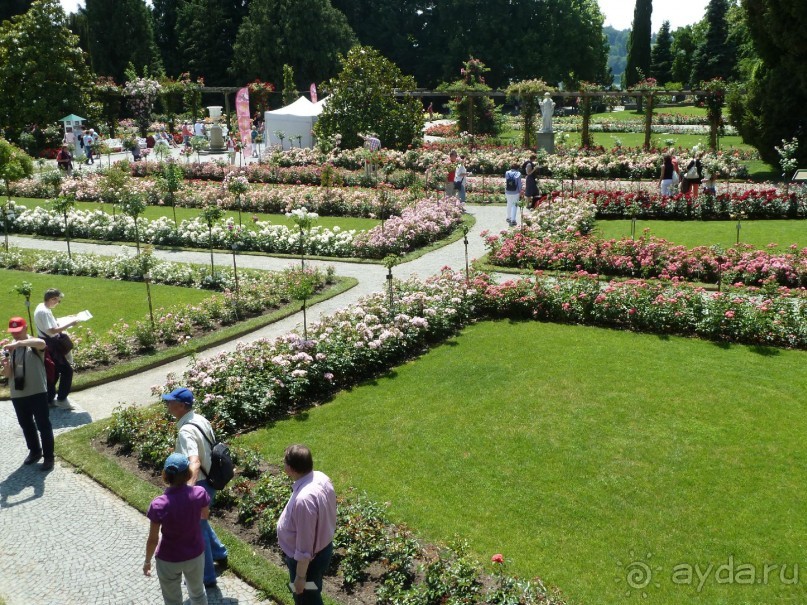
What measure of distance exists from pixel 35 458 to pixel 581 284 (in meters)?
8.10

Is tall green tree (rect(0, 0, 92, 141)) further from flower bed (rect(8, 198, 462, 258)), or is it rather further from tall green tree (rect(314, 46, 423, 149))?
flower bed (rect(8, 198, 462, 258))

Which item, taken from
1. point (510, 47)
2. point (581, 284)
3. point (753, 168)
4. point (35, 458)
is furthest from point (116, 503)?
point (510, 47)

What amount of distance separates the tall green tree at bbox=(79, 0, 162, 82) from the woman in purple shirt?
52.3 meters

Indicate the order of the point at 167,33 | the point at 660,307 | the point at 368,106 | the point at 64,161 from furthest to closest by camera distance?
the point at 167,33
the point at 368,106
the point at 64,161
the point at 660,307

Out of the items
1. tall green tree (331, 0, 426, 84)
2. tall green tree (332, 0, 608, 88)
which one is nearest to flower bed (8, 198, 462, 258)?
tall green tree (332, 0, 608, 88)

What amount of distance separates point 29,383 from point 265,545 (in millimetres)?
3110

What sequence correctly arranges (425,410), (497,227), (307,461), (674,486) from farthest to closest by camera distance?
(497,227) < (425,410) < (674,486) < (307,461)

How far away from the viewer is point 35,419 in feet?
26.8

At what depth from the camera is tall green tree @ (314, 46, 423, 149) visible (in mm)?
29281

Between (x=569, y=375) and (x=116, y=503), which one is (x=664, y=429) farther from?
(x=116, y=503)

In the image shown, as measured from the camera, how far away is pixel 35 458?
26.8 ft

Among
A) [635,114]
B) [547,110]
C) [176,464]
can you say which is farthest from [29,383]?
[635,114]

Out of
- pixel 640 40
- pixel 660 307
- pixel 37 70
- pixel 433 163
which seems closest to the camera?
pixel 660 307

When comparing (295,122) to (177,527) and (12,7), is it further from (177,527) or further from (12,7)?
(12,7)
